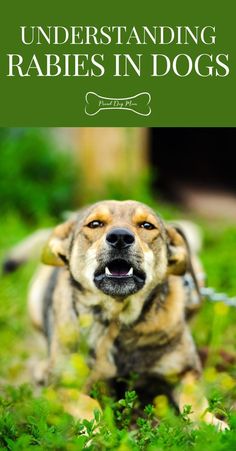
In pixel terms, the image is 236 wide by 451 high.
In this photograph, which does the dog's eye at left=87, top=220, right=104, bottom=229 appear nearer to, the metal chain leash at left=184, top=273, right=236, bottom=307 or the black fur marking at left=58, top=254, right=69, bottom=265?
the black fur marking at left=58, top=254, right=69, bottom=265

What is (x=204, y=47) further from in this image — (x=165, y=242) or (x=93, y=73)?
(x=165, y=242)

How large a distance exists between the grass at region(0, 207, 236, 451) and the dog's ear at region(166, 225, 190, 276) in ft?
1.03

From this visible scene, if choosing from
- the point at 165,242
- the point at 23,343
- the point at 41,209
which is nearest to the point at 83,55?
the point at 165,242

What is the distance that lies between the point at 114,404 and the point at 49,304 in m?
1.59

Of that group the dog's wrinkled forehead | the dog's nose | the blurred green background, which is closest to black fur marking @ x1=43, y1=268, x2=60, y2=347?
the dog's wrinkled forehead

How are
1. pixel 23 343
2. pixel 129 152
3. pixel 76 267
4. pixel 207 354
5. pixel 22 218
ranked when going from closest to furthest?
pixel 76 267
pixel 207 354
pixel 23 343
pixel 22 218
pixel 129 152

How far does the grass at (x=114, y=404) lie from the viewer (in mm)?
3057

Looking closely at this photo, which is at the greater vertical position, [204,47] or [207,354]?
[204,47]

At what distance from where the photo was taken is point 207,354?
5.09m

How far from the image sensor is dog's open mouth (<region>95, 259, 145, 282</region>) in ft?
13.2

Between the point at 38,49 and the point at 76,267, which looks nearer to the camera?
the point at 76,267

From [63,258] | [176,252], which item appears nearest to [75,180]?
[63,258]

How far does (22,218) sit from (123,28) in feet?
16.1

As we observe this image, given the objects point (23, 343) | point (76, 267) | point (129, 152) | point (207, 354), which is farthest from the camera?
point (129, 152)
